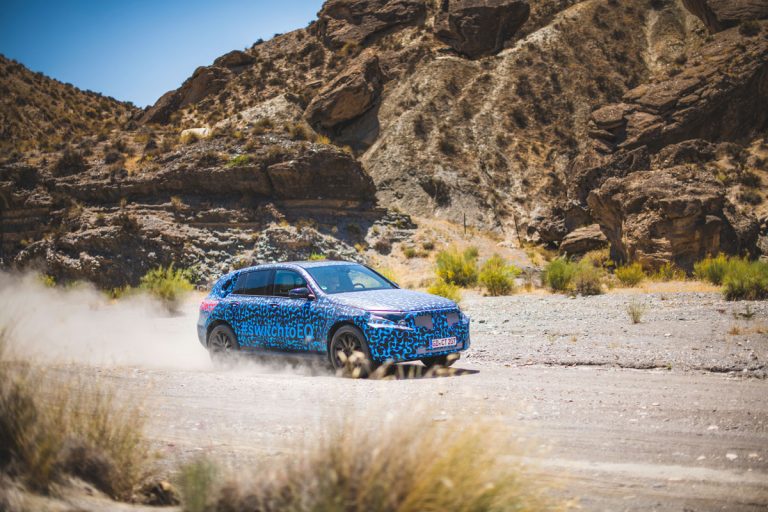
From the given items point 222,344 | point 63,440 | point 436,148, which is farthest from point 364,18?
point 63,440

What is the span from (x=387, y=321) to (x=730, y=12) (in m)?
51.3

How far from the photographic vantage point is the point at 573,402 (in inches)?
309

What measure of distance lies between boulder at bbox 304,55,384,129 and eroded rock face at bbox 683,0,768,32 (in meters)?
25.6

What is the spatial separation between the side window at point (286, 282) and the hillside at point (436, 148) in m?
19.0

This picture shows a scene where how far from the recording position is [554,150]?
175 ft

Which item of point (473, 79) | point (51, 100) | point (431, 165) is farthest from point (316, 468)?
point (51, 100)

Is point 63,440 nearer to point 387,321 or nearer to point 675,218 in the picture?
point 387,321

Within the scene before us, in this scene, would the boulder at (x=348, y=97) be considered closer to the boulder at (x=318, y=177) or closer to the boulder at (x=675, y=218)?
the boulder at (x=318, y=177)

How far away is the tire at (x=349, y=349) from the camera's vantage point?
9664 mm

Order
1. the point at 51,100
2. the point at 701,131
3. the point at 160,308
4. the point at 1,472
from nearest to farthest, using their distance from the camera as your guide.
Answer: the point at 1,472 < the point at 160,308 < the point at 701,131 < the point at 51,100

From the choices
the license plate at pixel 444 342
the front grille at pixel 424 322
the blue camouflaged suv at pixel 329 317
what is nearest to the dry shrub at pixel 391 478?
the blue camouflaged suv at pixel 329 317

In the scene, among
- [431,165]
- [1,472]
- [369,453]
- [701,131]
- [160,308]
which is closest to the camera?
[369,453]

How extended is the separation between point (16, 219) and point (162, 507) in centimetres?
3934

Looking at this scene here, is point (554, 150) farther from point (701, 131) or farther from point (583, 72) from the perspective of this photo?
point (701, 131)
